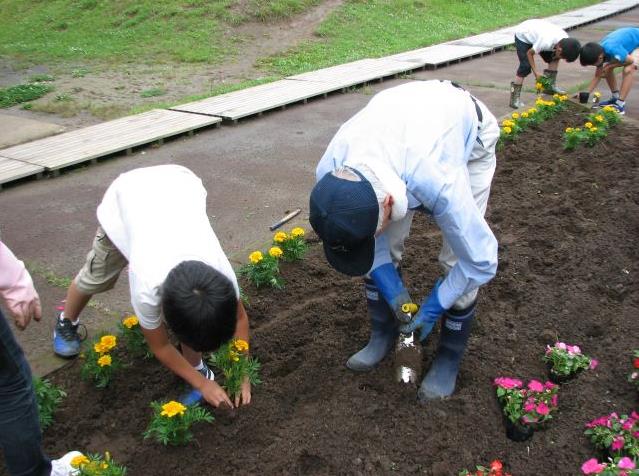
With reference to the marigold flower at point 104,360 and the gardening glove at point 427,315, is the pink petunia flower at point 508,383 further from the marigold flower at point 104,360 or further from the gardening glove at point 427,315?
the marigold flower at point 104,360

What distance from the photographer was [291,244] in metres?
3.89

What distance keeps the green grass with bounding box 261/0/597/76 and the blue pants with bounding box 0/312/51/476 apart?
28.0 feet

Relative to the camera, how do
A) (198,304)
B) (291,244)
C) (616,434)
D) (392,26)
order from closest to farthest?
(198,304) → (616,434) → (291,244) → (392,26)

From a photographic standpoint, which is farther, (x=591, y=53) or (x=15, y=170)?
(x=591, y=53)

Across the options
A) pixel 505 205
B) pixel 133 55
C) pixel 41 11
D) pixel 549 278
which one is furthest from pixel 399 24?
pixel 549 278

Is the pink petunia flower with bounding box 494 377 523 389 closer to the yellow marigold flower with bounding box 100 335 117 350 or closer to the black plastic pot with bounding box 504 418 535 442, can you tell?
the black plastic pot with bounding box 504 418 535 442

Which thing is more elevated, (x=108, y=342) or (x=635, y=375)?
(x=108, y=342)

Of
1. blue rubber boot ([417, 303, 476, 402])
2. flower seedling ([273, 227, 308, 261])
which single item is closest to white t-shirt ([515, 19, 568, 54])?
flower seedling ([273, 227, 308, 261])

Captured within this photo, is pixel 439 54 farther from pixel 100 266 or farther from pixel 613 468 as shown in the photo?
pixel 613 468

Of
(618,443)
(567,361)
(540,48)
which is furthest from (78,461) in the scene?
(540,48)

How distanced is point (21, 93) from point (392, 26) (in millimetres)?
8087

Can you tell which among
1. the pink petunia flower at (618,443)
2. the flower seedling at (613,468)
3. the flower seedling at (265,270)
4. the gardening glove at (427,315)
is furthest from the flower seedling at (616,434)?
the flower seedling at (265,270)

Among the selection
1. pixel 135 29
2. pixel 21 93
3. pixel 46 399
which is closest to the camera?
pixel 46 399

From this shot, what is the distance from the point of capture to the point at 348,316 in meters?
3.45
